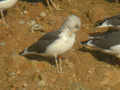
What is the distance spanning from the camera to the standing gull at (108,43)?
4684 mm

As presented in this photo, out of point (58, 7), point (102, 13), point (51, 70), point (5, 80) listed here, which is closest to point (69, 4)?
point (58, 7)

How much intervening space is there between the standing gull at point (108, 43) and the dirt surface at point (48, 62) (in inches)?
9.7

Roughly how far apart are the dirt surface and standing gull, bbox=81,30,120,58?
25 centimetres

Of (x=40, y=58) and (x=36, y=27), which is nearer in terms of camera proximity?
(x=40, y=58)

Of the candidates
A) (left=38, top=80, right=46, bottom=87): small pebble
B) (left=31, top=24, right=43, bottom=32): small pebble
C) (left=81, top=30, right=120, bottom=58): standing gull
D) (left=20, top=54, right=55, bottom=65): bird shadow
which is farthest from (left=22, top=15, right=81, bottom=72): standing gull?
(left=31, top=24, right=43, bottom=32): small pebble

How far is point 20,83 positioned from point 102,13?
3862 mm

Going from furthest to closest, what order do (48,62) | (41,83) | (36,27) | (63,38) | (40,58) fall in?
(36,27)
(40,58)
(48,62)
(63,38)
(41,83)

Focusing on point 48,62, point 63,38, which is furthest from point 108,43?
point 48,62

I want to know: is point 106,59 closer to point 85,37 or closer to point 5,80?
point 85,37

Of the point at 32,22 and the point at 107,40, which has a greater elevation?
the point at 107,40

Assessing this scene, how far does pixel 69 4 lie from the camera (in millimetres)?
7387

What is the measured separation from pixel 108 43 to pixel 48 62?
137 centimetres

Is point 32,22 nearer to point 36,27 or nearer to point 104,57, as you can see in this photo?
point 36,27

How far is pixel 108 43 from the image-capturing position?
190 inches
